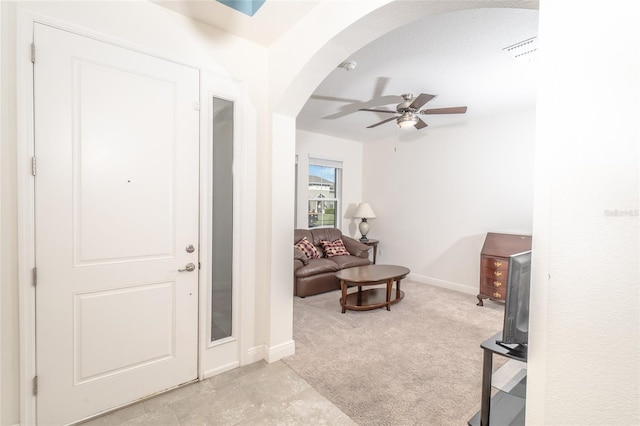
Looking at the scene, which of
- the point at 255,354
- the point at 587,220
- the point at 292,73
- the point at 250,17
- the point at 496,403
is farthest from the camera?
the point at 255,354

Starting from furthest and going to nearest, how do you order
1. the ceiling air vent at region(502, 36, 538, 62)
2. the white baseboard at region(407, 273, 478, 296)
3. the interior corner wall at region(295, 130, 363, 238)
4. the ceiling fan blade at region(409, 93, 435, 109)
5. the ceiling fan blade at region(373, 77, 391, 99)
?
1. the interior corner wall at region(295, 130, 363, 238)
2. the white baseboard at region(407, 273, 478, 296)
3. the ceiling fan blade at region(373, 77, 391, 99)
4. the ceiling fan blade at region(409, 93, 435, 109)
5. the ceiling air vent at region(502, 36, 538, 62)

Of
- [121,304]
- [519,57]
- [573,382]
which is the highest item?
[519,57]

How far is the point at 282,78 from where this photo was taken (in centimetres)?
227

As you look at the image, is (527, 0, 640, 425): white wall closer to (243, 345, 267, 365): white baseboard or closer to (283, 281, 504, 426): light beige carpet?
(283, 281, 504, 426): light beige carpet

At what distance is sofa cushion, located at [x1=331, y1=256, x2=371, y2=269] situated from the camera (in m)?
4.70

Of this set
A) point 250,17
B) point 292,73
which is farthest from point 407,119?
point 250,17

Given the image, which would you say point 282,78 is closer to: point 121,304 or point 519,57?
point 121,304

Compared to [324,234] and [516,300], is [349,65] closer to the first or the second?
[516,300]

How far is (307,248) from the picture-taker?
188 inches

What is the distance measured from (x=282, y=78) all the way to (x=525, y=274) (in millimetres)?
2075

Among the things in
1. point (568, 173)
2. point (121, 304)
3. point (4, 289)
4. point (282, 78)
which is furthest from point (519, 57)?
point (4, 289)

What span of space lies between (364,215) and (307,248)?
5.22ft

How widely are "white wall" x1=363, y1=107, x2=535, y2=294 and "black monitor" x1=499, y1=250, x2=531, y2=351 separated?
329cm

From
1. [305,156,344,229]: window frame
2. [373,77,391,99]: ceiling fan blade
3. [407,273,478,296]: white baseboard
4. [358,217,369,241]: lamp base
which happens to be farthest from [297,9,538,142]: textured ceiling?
[407,273,478,296]: white baseboard
